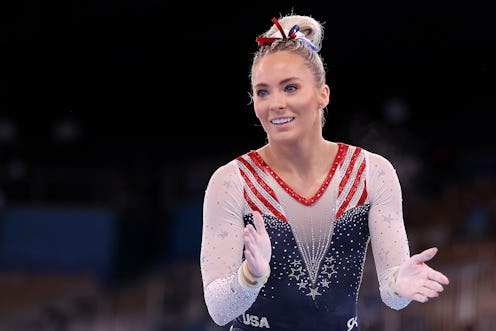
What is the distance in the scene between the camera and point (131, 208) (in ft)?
54.6

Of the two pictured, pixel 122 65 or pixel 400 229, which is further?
pixel 122 65

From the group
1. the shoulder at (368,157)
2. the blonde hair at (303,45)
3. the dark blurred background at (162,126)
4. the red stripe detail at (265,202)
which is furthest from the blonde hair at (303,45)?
the dark blurred background at (162,126)

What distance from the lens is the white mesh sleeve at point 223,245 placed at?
118 inches

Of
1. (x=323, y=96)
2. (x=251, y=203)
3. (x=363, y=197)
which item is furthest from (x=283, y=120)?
(x=363, y=197)

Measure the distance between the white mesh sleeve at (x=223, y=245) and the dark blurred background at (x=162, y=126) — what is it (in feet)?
28.8

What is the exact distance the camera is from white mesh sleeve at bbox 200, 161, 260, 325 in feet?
9.85

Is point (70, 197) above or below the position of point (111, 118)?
below

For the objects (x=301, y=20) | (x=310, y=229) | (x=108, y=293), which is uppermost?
(x=301, y=20)

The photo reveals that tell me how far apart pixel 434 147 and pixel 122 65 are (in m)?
6.35

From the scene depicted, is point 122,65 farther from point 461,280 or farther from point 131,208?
point 461,280

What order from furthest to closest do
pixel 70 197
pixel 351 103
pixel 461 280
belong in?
pixel 351 103 → pixel 70 197 → pixel 461 280

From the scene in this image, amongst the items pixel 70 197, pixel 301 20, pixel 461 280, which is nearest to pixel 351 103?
pixel 70 197

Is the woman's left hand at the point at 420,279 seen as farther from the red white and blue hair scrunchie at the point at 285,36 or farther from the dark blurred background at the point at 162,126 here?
the dark blurred background at the point at 162,126

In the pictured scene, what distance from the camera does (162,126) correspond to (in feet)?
58.4
